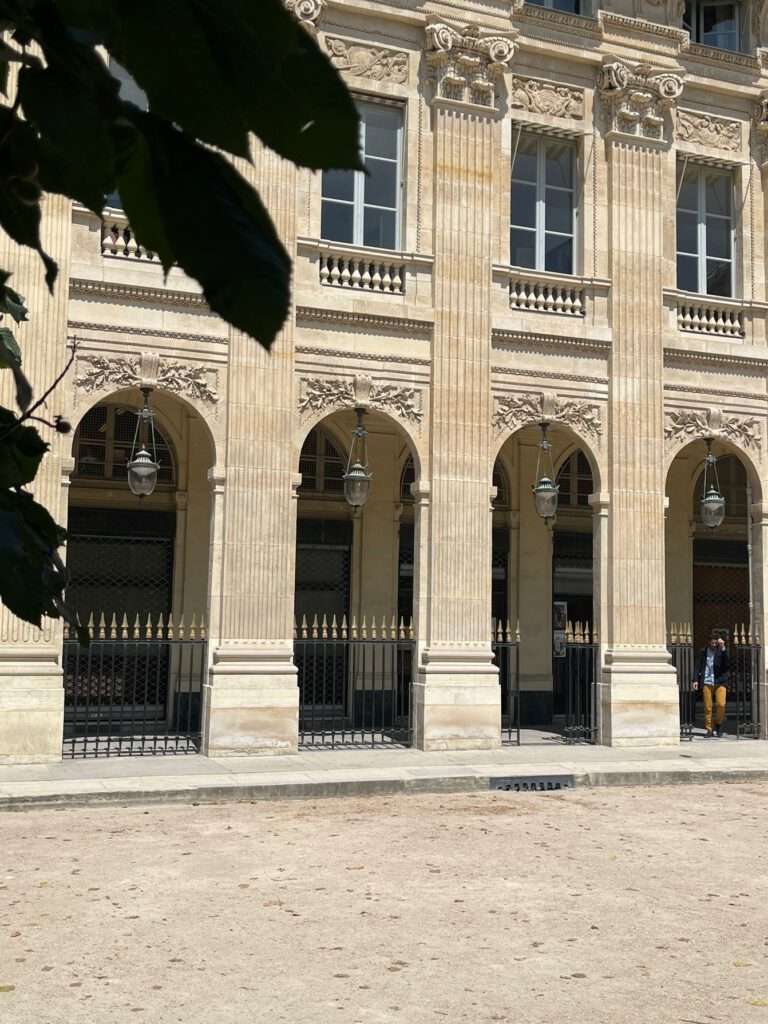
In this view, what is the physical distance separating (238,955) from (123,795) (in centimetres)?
601

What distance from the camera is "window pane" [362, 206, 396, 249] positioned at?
18.4 metres

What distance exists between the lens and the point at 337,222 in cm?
1828

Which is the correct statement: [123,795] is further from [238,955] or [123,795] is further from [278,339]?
[278,339]

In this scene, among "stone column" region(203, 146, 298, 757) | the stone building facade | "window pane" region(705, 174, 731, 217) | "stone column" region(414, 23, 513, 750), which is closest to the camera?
"stone column" region(203, 146, 298, 757)

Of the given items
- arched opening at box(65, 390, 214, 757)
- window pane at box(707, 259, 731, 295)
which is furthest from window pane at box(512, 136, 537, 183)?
A: arched opening at box(65, 390, 214, 757)

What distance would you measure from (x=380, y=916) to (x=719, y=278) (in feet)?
49.1

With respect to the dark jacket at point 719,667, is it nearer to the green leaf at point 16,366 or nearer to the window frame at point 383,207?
the window frame at point 383,207

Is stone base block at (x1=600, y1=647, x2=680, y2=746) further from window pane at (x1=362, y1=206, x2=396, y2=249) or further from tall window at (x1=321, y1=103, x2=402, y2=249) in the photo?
tall window at (x1=321, y1=103, x2=402, y2=249)

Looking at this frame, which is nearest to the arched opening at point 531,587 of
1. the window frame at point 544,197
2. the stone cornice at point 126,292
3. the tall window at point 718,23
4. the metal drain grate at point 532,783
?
the window frame at point 544,197

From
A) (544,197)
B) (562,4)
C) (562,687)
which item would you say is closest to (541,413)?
(544,197)

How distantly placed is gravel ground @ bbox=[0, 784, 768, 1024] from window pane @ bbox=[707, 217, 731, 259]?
10750 mm

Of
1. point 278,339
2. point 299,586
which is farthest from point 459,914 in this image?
point 299,586

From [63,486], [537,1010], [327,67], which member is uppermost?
[63,486]

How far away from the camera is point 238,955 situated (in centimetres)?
730
